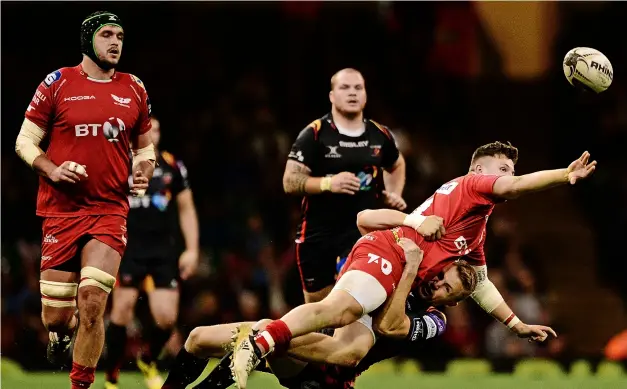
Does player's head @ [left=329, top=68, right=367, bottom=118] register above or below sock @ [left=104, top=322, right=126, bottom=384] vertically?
above

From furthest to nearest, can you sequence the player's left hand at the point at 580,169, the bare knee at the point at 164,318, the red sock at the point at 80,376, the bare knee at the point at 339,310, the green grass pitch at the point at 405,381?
1. the green grass pitch at the point at 405,381
2. the bare knee at the point at 164,318
3. the red sock at the point at 80,376
4. the bare knee at the point at 339,310
5. the player's left hand at the point at 580,169

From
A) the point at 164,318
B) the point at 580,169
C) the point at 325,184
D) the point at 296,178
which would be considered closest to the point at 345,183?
the point at 325,184

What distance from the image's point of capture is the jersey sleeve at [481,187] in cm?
677

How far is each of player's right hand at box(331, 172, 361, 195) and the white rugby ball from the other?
6.74 feet

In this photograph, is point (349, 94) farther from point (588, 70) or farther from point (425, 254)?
point (588, 70)

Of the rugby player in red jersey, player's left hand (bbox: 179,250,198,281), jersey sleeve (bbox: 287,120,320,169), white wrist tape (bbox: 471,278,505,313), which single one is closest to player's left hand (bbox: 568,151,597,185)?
the rugby player in red jersey

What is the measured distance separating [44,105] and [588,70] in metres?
3.62

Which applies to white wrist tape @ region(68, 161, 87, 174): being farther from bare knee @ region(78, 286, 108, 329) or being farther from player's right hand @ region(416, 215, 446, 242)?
player's right hand @ region(416, 215, 446, 242)

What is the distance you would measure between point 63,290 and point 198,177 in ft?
25.5

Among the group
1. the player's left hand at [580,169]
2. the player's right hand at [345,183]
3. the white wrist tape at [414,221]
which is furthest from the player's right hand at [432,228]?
the player's right hand at [345,183]

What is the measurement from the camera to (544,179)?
6.25m

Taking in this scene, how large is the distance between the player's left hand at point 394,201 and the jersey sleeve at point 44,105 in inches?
114

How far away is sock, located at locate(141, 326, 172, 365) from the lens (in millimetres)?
9219

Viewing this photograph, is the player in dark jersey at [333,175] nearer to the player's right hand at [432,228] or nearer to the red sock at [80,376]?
the player's right hand at [432,228]
